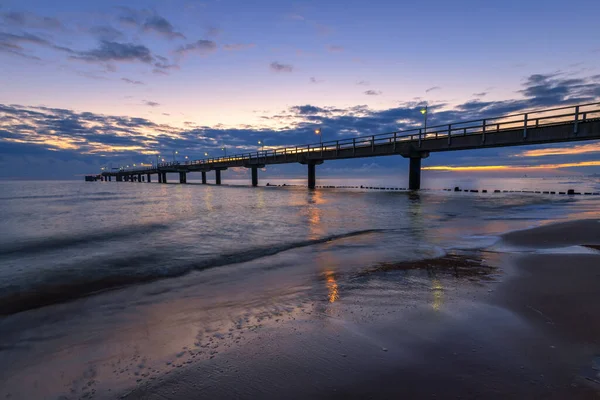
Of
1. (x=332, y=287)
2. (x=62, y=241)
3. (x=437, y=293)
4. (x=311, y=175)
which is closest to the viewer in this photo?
(x=437, y=293)

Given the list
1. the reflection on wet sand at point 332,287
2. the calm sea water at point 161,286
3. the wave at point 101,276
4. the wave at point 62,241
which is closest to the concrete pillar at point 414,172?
the calm sea water at point 161,286

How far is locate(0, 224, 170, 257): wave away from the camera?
12.1m

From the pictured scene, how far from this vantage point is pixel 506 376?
317 centimetres

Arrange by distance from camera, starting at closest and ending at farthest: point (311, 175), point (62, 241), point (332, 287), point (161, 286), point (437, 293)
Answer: point (437, 293)
point (332, 287)
point (161, 286)
point (62, 241)
point (311, 175)

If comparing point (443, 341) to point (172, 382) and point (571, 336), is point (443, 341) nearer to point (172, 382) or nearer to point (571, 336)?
point (571, 336)

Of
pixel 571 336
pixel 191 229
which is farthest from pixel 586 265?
pixel 191 229

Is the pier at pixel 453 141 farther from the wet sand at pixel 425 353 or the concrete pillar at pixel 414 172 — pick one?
the wet sand at pixel 425 353

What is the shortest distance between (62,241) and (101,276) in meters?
7.64

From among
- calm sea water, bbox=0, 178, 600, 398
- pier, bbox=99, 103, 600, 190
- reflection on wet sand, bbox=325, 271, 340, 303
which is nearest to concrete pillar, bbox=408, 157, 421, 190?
pier, bbox=99, 103, 600, 190

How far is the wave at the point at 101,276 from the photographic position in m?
6.50

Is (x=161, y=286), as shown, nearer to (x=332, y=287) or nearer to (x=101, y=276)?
(x=101, y=276)

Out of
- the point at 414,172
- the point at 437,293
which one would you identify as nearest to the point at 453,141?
the point at 414,172

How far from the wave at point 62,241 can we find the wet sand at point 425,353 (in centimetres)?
1207

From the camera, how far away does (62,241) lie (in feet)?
45.1
